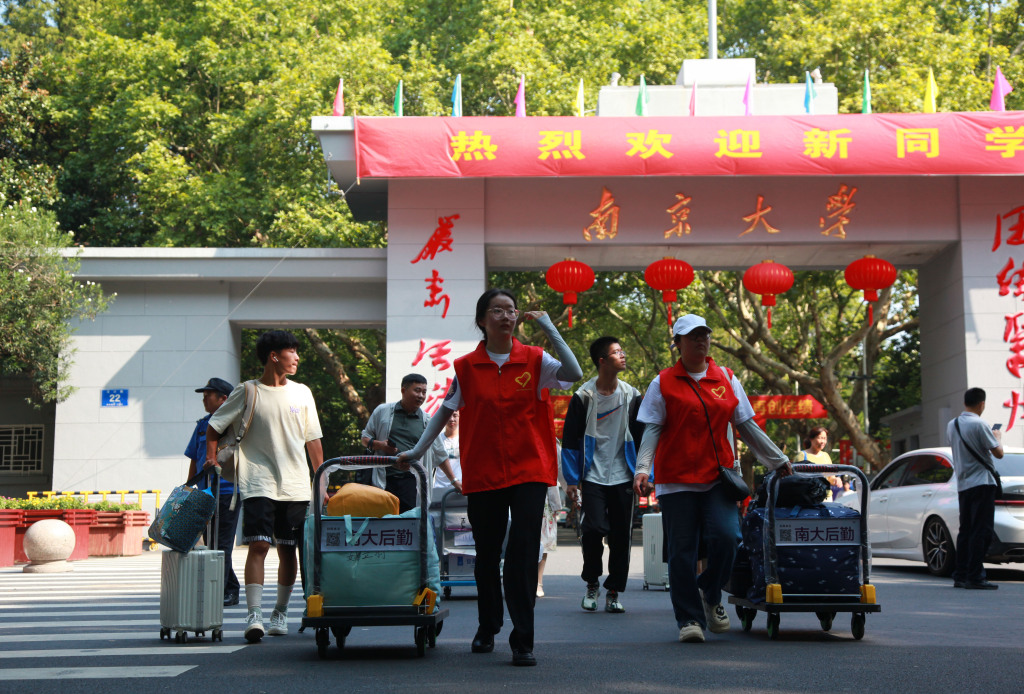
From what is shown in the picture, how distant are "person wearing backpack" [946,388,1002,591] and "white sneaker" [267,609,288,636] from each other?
6184 mm

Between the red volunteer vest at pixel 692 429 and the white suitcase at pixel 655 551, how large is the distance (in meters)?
3.81

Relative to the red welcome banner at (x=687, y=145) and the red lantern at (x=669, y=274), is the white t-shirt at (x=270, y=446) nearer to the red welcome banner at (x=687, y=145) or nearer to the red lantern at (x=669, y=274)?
the red welcome banner at (x=687, y=145)

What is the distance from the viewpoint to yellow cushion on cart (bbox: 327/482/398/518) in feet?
19.1

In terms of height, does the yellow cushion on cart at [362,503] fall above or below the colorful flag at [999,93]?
below

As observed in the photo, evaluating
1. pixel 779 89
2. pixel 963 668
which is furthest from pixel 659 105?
pixel 963 668

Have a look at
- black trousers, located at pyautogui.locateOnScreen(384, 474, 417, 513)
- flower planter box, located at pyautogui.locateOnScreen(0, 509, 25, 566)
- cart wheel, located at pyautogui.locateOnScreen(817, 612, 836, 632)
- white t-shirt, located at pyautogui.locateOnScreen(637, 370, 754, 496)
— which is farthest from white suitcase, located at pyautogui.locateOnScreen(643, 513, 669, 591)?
flower planter box, located at pyautogui.locateOnScreen(0, 509, 25, 566)

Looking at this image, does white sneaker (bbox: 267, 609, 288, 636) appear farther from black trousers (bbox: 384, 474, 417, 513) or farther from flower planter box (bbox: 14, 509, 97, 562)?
flower planter box (bbox: 14, 509, 97, 562)

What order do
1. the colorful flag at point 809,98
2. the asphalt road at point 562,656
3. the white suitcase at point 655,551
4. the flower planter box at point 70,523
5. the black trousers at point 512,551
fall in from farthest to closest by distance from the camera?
the colorful flag at point 809,98 → the flower planter box at point 70,523 → the white suitcase at point 655,551 → the black trousers at point 512,551 → the asphalt road at point 562,656

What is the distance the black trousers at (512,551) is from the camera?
17.7 feet

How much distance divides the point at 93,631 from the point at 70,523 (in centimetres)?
919

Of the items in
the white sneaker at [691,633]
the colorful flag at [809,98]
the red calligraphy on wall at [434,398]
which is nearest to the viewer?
the white sneaker at [691,633]

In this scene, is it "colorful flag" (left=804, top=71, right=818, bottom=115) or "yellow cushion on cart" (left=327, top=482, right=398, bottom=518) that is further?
"colorful flag" (left=804, top=71, right=818, bottom=115)

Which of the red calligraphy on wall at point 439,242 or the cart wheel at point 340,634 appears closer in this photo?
the cart wheel at point 340,634

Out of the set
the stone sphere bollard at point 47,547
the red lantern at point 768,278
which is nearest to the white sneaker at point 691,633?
the stone sphere bollard at point 47,547
